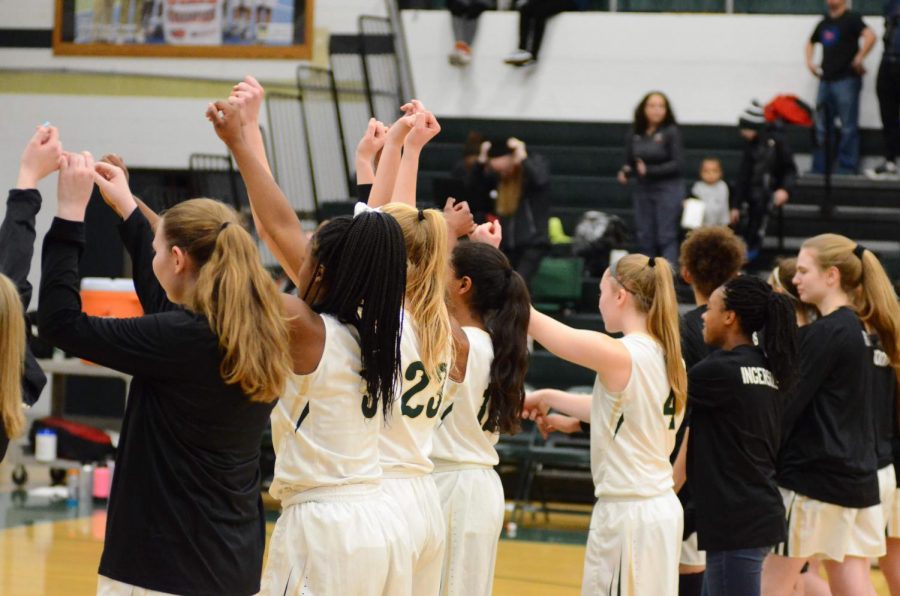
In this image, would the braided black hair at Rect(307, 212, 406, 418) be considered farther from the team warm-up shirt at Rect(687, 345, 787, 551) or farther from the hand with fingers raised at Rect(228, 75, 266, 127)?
the team warm-up shirt at Rect(687, 345, 787, 551)

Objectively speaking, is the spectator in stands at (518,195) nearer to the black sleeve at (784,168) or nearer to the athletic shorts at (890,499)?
the black sleeve at (784,168)

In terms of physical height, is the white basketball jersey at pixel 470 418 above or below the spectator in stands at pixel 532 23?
Result: below

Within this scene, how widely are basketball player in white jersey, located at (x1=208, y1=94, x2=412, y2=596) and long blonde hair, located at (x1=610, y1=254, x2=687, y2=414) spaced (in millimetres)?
1336

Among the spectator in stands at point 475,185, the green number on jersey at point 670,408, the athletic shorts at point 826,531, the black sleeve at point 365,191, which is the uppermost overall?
the black sleeve at point 365,191

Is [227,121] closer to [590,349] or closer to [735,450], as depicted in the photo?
[590,349]

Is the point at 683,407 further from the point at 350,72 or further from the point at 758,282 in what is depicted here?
the point at 350,72

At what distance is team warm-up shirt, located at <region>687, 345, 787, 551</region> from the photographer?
451 cm

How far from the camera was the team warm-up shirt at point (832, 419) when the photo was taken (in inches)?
201

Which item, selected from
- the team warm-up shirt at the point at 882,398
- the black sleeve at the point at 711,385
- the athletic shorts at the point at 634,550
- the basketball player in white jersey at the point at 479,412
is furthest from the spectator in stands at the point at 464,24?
the athletic shorts at the point at 634,550

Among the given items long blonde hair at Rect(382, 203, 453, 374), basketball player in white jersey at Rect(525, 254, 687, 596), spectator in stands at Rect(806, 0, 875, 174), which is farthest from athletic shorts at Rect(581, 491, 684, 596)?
spectator in stands at Rect(806, 0, 875, 174)

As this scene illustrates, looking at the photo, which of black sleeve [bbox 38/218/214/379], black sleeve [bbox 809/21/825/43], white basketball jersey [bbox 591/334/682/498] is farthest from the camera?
black sleeve [bbox 809/21/825/43]

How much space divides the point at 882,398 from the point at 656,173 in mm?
5520

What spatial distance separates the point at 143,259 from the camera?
137 inches

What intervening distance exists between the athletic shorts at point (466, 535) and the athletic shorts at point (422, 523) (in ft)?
1.81
